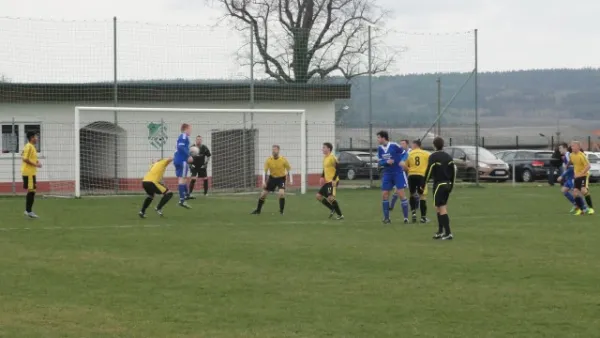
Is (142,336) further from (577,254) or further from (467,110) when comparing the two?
(467,110)

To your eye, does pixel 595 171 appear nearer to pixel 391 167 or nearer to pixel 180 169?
pixel 180 169

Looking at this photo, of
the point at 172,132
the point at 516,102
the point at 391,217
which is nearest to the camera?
the point at 391,217

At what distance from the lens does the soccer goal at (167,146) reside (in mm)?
32438

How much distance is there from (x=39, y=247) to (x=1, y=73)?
724 inches

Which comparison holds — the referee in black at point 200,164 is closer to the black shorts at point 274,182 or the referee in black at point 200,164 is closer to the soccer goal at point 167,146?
the soccer goal at point 167,146

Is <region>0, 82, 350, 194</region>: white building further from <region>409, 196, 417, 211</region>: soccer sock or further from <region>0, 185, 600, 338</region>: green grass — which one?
<region>409, 196, 417, 211</region>: soccer sock

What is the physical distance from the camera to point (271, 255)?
15.1 meters

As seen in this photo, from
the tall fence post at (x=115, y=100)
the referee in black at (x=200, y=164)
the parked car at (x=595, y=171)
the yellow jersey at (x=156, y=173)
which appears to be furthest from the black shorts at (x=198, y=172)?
the parked car at (x=595, y=171)

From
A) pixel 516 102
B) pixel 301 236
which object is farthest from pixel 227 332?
pixel 516 102

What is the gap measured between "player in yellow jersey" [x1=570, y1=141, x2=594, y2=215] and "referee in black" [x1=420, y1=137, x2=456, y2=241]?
704 cm

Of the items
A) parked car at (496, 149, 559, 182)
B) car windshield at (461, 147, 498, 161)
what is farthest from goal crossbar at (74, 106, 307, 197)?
parked car at (496, 149, 559, 182)

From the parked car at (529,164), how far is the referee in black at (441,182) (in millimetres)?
28919

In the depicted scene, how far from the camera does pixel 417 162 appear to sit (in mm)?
21547

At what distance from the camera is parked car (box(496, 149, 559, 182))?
46.7 meters
